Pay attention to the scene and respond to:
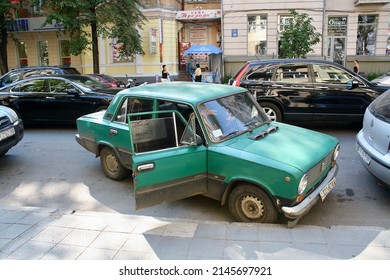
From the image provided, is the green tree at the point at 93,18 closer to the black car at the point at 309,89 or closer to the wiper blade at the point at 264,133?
the black car at the point at 309,89

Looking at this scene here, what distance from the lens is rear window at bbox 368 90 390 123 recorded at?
4.58 meters

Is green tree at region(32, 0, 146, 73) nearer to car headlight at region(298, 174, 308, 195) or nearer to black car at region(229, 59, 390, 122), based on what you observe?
black car at region(229, 59, 390, 122)

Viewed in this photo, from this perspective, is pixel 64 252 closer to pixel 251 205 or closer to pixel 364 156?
pixel 251 205

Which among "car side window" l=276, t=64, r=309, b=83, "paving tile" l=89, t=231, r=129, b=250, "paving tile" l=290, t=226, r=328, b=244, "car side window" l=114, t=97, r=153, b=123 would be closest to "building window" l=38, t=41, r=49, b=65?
"car side window" l=276, t=64, r=309, b=83

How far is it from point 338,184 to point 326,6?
17.6 meters

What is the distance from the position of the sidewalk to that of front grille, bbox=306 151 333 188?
0.54 metres

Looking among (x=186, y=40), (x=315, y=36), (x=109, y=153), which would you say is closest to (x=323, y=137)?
(x=109, y=153)

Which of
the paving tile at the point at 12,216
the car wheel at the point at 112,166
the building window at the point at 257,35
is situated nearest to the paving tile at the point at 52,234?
the paving tile at the point at 12,216

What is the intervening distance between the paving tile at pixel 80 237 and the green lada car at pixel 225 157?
577 millimetres

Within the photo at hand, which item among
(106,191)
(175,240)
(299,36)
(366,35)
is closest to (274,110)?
(106,191)

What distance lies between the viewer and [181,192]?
407 cm

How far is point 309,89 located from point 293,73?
536mm

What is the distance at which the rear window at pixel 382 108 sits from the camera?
4.58m
